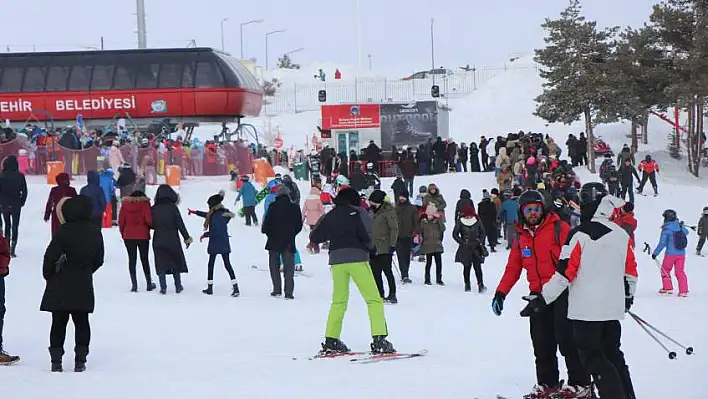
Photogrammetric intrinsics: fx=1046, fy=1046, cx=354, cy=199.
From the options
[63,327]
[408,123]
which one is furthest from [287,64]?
[63,327]

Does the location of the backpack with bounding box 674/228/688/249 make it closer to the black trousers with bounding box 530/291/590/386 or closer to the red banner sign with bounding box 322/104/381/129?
the black trousers with bounding box 530/291/590/386

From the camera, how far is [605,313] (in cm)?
686

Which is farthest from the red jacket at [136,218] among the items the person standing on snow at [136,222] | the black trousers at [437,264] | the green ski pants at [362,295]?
the green ski pants at [362,295]

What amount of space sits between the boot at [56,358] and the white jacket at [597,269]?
4357 mm

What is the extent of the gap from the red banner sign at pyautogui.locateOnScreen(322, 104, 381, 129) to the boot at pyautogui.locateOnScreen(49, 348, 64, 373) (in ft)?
116

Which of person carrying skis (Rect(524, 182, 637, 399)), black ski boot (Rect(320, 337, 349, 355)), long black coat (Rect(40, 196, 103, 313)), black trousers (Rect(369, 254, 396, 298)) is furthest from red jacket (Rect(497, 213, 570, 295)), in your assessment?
black trousers (Rect(369, 254, 396, 298))

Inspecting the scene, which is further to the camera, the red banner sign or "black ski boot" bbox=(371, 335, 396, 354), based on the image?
the red banner sign

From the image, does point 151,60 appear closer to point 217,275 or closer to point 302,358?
point 217,275

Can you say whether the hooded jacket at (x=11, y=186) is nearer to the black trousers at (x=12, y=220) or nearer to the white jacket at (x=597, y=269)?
the black trousers at (x=12, y=220)

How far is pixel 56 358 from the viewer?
8883 mm

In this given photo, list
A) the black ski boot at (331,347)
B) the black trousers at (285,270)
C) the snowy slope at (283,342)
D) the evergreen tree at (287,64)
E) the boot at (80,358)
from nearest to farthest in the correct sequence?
the snowy slope at (283,342) < the boot at (80,358) < the black ski boot at (331,347) < the black trousers at (285,270) < the evergreen tree at (287,64)

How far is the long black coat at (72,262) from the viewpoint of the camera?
8.70m

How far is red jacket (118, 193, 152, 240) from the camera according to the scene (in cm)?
1445

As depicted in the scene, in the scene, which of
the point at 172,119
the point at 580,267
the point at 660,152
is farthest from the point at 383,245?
the point at 660,152
